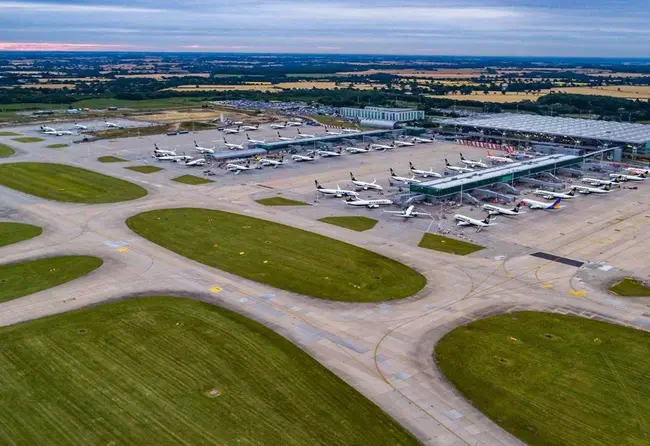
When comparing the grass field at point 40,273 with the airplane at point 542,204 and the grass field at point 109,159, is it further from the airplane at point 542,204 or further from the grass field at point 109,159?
the grass field at point 109,159

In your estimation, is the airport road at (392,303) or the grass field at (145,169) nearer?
the airport road at (392,303)

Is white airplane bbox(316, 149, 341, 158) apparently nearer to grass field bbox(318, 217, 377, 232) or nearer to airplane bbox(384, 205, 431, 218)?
airplane bbox(384, 205, 431, 218)

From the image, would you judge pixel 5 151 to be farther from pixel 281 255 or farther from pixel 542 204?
pixel 542 204

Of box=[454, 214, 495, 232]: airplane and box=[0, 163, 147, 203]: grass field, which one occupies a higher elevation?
box=[454, 214, 495, 232]: airplane

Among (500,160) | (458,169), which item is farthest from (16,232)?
(500,160)

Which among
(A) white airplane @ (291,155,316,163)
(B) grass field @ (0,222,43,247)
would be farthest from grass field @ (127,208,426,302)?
(A) white airplane @ (291,155,316,163)

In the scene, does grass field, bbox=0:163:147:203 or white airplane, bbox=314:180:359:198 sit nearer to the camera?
grass field, bbox=0:163:147:203

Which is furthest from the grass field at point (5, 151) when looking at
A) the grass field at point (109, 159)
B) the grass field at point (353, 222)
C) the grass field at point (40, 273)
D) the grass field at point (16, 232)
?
the grass field at point (353, 222)
